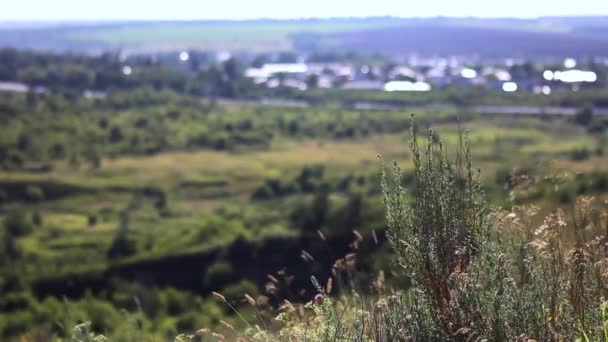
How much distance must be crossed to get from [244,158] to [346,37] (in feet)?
258

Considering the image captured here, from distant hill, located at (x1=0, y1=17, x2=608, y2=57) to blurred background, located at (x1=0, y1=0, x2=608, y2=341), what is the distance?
52 cm

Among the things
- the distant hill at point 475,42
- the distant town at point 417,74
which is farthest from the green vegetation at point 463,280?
the distant town at point 417,74

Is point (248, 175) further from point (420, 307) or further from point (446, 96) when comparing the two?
point (420, 307)

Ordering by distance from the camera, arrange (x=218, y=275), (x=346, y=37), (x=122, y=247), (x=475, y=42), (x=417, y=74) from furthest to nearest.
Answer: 1. (x=346, y=37)
2. (x=475, y=42)
3. (x=417, y=74)
4. (x=122, y=247)
5. (x=218, y=275)

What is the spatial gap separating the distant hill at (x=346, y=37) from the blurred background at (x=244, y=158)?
20.5 inches

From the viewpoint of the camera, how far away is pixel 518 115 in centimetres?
4700

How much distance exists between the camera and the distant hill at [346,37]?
65.5m

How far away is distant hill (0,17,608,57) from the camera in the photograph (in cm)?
6550

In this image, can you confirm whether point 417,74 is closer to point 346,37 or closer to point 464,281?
point 346,37

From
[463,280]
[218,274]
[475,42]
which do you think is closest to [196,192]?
[218,274]

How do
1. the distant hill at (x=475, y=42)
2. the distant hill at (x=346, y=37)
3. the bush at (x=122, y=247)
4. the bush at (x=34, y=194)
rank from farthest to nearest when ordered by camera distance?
the distant hill at (x=346, y=37) < the distant hill at (x=475, y=42) < the bush at (x=34, y=194) < the bush at (x=122, y=247)

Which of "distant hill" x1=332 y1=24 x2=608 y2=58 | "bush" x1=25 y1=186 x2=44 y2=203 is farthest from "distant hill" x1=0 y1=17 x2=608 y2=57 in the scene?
"bush" x1=25 y1=186 x2=44 y2=203

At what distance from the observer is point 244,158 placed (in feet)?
129

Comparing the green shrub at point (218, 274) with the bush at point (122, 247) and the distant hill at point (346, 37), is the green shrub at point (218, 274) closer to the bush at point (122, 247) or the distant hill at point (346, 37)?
the bush at point (122, 247)
